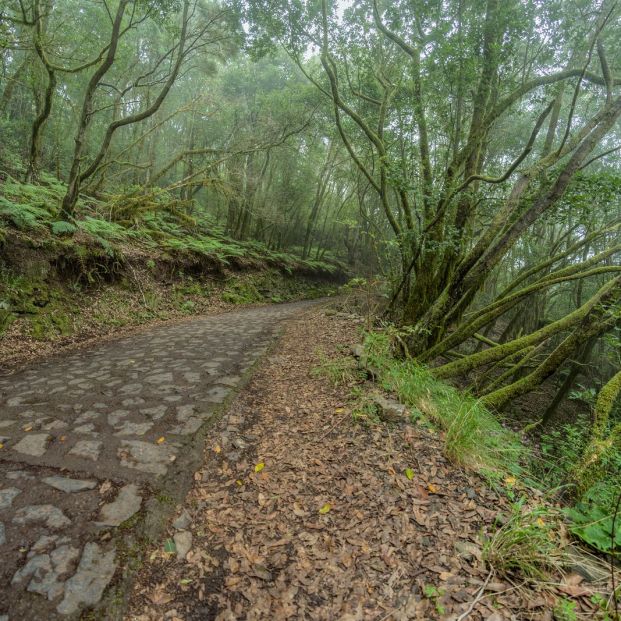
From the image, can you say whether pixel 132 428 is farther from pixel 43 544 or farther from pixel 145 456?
pixel 43 544

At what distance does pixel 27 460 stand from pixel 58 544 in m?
1.00

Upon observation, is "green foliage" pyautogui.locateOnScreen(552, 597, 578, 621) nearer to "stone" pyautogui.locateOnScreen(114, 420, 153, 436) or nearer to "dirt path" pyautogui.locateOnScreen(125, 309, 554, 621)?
"dirt path" pyautogui.locateOnScreen(125, 309, 554, 621)

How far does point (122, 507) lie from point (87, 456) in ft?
2.34

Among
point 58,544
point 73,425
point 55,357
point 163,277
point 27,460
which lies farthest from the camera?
point 163,277

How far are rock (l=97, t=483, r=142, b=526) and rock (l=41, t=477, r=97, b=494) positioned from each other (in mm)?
A: 239

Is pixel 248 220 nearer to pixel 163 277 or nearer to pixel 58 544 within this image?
pixel 163 277

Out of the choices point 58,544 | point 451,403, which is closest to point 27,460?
point 58,544

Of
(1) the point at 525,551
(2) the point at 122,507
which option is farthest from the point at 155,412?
(1) the point at 525,551

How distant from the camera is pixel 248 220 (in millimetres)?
16359

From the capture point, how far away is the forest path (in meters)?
1.85

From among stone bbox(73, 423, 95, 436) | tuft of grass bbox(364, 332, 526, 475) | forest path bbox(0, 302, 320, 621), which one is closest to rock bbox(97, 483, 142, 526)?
forest path bbox(0, 302, 320, 621)

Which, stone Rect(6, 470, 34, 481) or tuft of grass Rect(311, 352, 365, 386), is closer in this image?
stone Rect(6, 470, 34, 481)

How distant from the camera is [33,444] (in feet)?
9.33

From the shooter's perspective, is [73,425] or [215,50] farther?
[215,50]
